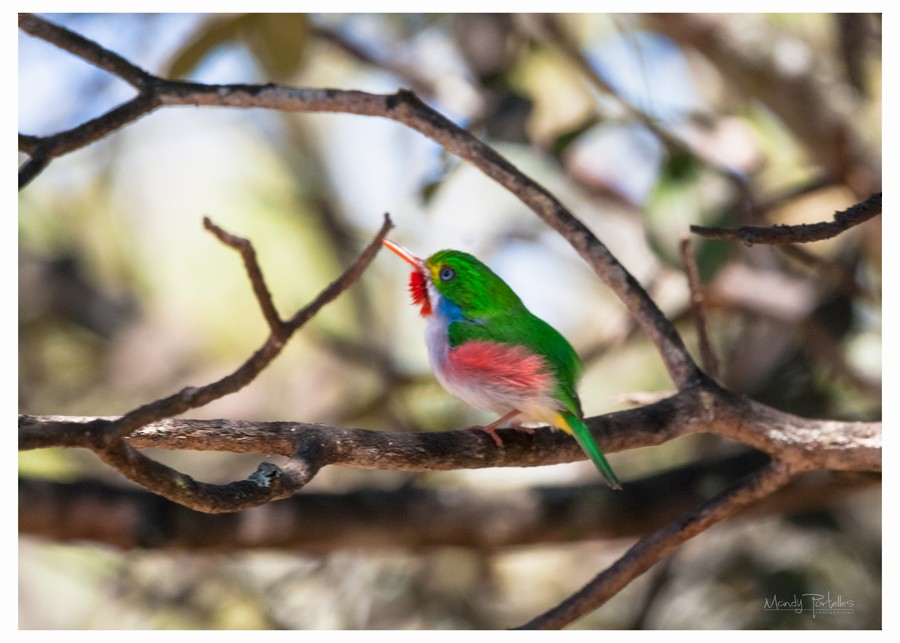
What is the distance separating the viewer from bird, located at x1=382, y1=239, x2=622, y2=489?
1600mm

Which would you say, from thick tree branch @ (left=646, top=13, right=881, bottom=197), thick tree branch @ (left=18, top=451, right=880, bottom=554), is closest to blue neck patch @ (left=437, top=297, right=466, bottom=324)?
thick tree branch @ (left=18, top=451, right=880, bottom=554)

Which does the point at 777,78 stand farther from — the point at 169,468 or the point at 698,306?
the point at 169,468

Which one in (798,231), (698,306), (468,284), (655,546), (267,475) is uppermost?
(468,284)

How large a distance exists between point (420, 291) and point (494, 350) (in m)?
0.26

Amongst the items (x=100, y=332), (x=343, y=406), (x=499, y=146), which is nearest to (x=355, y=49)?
(x=499, y=146)

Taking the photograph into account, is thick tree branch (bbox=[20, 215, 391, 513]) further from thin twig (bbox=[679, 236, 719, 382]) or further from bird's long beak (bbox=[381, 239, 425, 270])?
thin twig (bbox=[679, 236, 719, 382])

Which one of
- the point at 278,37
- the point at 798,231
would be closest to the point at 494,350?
the point at 798,231

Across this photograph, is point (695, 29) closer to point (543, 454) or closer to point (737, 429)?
point (737, 429)

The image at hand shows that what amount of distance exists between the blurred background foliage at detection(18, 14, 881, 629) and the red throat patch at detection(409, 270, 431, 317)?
2.33 ft

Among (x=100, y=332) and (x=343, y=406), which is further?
(x=100, y=332)

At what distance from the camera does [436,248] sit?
3.39 meters
